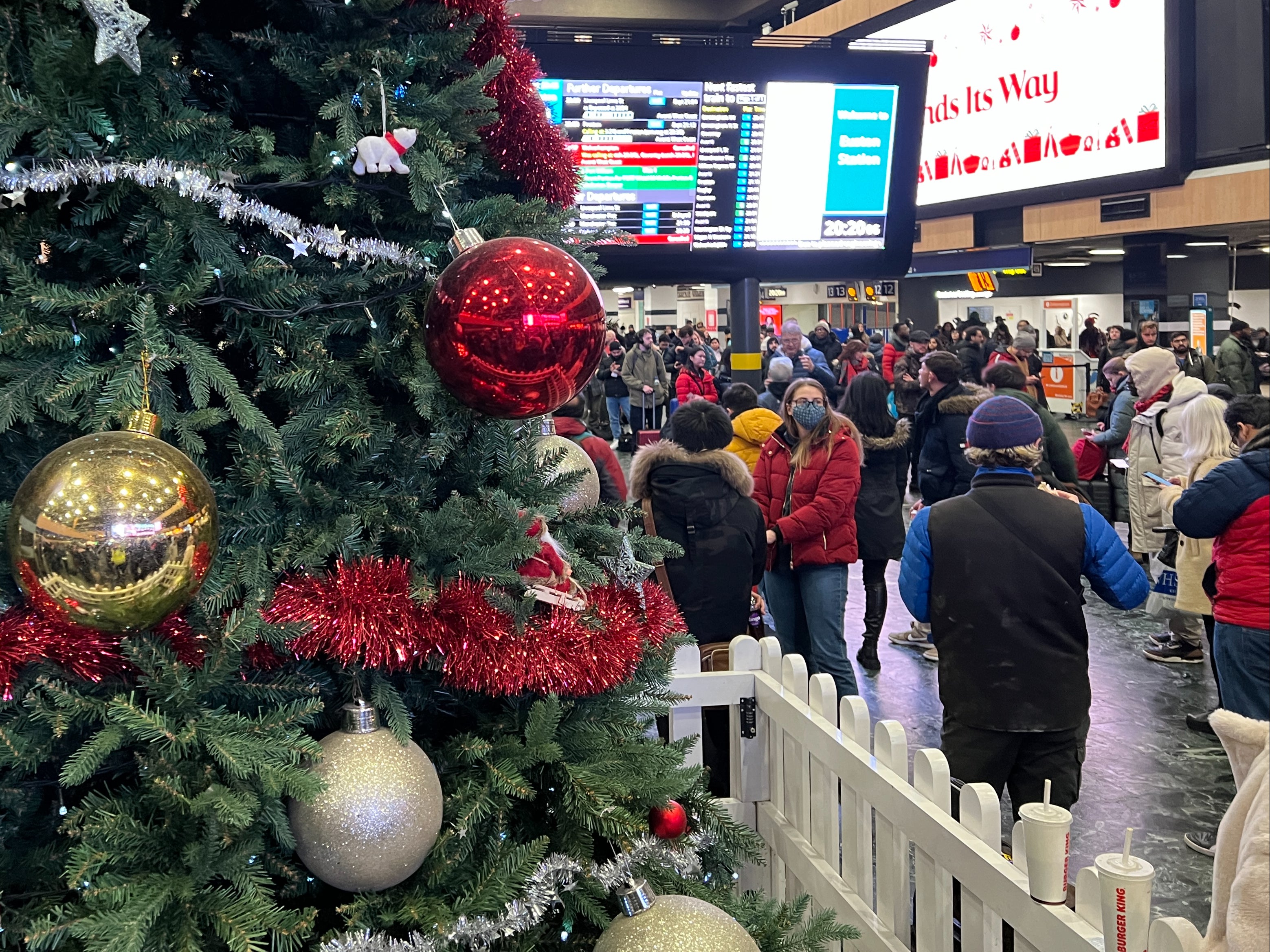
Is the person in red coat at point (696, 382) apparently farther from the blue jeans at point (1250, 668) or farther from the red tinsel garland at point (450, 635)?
the blue jeans at point (1250, 668)

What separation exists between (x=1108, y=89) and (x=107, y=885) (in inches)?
70.8

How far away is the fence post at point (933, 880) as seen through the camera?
1.97 metres

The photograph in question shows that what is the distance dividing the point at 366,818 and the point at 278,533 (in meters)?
0.40

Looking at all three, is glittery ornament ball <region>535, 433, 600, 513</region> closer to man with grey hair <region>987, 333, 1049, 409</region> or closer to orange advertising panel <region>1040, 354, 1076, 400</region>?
man with grey hair <region>987, 333, 1049, 409</region>

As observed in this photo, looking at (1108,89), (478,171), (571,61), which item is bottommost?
(478,171)

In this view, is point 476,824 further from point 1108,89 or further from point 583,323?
point 1108,89

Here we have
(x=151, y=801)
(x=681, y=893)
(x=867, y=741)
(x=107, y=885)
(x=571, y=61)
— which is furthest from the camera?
(x=571, y=61)

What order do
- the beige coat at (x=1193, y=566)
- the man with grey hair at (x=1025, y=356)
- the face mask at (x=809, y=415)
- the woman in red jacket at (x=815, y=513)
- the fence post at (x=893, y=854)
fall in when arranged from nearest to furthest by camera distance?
the fence post at (x=893, y=854) < the beige coat at (x=1193, y=566) < the woman in red jacket at (x=815, y=513) < the face mask at (x=809, y=415) < the man with grey hair at (x=1025, y=356)

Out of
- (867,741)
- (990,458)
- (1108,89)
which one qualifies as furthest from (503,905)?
(990,458)

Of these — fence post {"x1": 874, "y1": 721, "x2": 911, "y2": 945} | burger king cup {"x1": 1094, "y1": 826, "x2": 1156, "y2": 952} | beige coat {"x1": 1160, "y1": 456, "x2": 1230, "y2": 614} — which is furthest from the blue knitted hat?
burger king cup {"x1": 1094, "y1": 826, "x2": 1156, "y2": 952}

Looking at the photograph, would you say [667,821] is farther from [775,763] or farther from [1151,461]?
[1151,461]

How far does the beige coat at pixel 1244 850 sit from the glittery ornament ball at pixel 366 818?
86cm

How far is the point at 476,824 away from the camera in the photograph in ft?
4.98

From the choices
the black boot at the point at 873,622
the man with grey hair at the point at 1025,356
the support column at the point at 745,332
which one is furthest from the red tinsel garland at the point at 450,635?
the man with grey hair at the point at 1025,356
